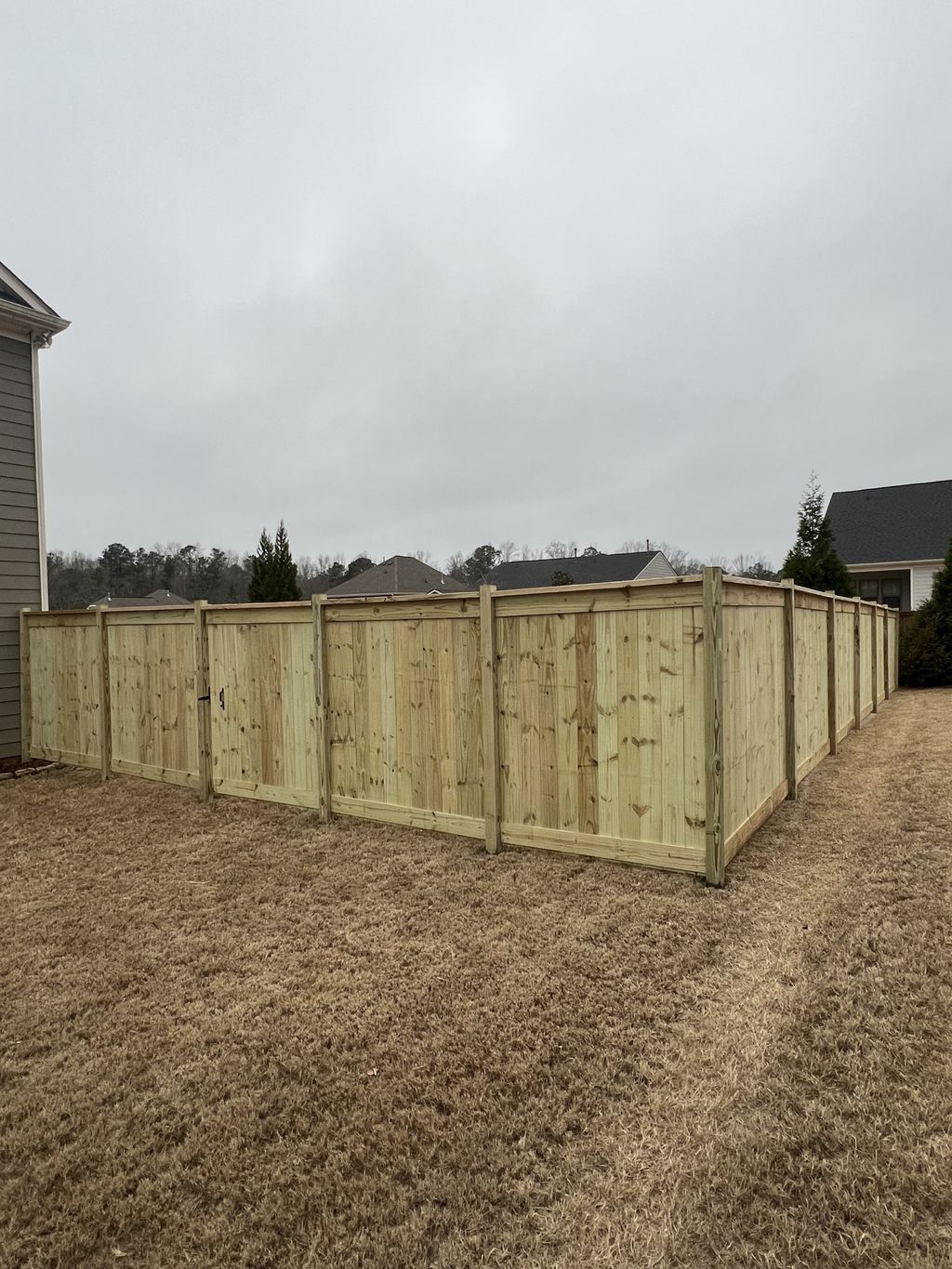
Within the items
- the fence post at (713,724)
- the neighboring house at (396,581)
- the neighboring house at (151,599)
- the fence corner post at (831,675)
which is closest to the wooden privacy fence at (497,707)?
the fence post at (713,724)

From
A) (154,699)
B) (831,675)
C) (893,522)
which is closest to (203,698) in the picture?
(154,699)

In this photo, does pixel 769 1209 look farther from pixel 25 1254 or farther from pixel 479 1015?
pixel 25 1254

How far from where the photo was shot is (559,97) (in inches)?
394

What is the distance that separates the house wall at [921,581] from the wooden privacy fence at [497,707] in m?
18.0

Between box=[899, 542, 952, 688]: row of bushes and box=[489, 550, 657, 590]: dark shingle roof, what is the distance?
15040 millimetres

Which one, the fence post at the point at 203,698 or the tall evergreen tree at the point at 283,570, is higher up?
the tall evergreen tree at the point at 283,570

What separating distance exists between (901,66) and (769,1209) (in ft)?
40.0

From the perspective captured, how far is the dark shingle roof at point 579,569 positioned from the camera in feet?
104

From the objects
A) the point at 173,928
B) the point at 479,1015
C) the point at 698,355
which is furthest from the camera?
the point at 698,355

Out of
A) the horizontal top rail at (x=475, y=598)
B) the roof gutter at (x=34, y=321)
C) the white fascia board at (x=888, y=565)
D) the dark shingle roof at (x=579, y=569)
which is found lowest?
the horizontal top rail at (x=475, y=598)

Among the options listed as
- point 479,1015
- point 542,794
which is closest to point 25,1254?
point 479,1015

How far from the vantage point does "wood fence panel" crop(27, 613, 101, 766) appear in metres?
7.13

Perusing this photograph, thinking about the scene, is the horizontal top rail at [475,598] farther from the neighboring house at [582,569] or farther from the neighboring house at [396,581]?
the neighboring house at [582,569]

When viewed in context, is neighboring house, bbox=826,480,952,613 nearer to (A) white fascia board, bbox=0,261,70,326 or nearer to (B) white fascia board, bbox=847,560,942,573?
(B) white fascia board, bbox=847,560,942,573
